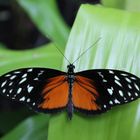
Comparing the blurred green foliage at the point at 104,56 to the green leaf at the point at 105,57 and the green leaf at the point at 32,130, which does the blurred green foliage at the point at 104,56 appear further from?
the green leaf at the point at 32,130

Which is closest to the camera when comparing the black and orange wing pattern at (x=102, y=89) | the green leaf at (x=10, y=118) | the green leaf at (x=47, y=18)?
the black and orange wing pattern at (x=102, y=89)

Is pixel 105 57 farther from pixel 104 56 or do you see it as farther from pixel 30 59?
pixel 30 59

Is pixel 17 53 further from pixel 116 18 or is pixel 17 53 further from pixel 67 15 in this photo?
pixel 67 15

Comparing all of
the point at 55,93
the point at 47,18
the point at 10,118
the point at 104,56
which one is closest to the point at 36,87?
the point at 55,93

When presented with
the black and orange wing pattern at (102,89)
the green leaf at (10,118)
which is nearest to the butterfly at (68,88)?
the black and orange wing pattern at (102,89)

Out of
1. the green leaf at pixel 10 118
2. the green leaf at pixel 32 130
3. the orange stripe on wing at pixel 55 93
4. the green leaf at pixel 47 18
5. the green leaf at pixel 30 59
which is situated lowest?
the green leaf at pixel 10 118

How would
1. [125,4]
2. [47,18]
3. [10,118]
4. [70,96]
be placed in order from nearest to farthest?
[70,96]
[125,4]
[47,18]
[10,118]
